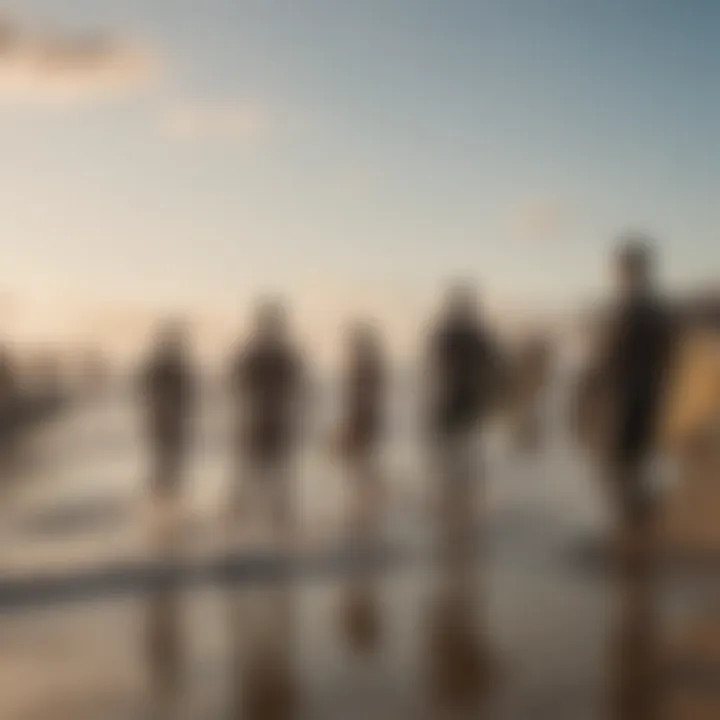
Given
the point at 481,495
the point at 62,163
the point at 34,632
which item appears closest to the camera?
the point at 34,632

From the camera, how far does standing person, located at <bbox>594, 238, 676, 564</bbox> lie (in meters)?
2.21

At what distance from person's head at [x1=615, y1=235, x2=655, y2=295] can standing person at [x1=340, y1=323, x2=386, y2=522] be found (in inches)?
21.1

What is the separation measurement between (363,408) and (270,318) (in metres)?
0.28

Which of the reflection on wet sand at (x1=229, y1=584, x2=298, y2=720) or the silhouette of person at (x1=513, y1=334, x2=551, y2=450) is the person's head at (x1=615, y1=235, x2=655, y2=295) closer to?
the silhouette of person at (x1=513, y1=334, x2=551, y2=450)

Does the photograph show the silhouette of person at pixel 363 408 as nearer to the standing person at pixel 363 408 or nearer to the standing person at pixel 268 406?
the standing person at pixel 363 408

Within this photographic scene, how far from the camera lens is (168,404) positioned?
6.94 feet

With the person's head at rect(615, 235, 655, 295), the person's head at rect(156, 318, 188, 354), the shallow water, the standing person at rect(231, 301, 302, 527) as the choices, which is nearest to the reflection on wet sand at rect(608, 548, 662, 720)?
the shallow water

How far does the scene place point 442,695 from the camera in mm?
1768

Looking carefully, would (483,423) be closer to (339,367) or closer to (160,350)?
(339,367)

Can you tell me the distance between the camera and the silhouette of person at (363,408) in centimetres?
211

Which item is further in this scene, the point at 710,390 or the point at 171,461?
the point at 710,390

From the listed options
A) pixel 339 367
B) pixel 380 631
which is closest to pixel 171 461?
pixel 339 367

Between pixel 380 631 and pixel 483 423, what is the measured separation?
1.65 feet

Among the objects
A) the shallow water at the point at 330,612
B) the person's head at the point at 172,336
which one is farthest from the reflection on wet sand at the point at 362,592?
the person's head at the point at 172,336
